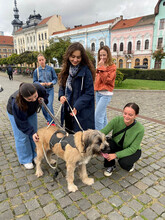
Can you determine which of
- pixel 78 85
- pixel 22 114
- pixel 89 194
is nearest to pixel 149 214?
pixel 89 194

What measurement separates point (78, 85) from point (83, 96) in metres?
0.24

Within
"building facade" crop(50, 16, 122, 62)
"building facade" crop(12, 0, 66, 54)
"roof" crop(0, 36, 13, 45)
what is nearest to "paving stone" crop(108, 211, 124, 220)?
"building facade" crop(50, 16, 122, 62)

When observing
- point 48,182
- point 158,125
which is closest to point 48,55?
point 158,125

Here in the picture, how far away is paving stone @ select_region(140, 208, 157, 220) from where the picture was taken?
2.35m

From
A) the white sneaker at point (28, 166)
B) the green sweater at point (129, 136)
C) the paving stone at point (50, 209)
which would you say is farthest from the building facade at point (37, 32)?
the paving stone at point (50, 209)

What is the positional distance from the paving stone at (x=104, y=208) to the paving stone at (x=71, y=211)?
364mm

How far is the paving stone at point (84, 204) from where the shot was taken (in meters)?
2.53

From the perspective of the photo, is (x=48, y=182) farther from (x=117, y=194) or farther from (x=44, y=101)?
(x=44, y=101)

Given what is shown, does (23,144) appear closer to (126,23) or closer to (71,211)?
(71,211)

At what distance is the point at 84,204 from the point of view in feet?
8.49

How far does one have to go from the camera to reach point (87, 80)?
314 cm

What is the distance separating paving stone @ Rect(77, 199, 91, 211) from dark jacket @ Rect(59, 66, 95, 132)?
136cm

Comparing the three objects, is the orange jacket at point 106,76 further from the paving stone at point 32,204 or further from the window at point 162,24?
the window at point 162,24

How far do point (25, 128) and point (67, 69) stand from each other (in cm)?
148
